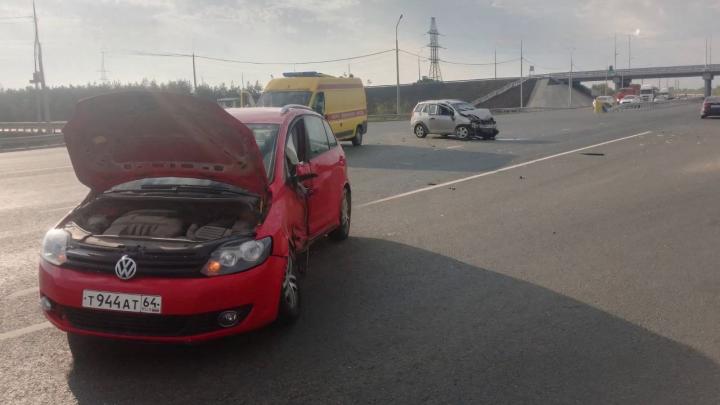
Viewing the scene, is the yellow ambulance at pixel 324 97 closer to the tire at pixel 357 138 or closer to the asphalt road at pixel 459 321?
the tire at pixel 357 138

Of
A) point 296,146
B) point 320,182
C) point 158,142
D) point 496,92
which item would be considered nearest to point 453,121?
point 320,182

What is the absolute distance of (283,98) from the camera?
67.5 feet

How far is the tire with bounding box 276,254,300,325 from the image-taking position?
14.7 feet

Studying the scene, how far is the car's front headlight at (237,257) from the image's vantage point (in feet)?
13.1

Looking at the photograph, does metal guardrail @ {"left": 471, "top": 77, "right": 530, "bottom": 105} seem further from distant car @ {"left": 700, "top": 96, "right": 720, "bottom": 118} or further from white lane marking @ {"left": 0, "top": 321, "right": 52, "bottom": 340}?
white lane marking @ {"left": 0, "top": 321, "right": 52, "bottom": 340}

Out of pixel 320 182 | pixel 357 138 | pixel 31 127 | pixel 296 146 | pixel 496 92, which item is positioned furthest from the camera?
pixel 496 92

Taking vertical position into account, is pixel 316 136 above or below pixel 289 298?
above

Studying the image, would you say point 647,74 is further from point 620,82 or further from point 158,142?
point 158,142

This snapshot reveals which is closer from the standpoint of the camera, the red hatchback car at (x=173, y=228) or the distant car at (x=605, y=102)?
the red hatchback car at (x=173, y=228)

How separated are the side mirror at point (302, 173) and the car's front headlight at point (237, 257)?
4.02 ft

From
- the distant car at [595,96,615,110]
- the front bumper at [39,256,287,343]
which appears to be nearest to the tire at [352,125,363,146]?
the front bumper at [39,256,287,343]

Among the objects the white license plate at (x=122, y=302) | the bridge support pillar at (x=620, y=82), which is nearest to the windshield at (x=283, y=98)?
the white license plate at (x=122, y=302)

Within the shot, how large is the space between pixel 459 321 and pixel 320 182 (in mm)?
2205

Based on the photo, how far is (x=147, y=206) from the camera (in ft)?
16.0
